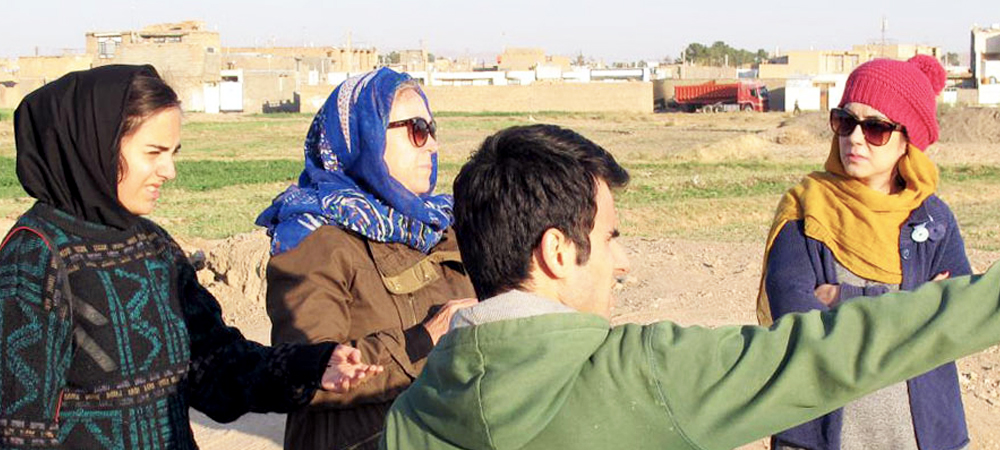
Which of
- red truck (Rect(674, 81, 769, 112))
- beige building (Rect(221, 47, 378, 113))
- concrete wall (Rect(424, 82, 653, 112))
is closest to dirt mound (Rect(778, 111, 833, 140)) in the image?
red truck (Rect(674, 81, 769, 112))

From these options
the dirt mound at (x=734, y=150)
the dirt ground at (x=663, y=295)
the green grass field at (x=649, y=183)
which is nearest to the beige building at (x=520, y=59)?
the green grass field at (x=649, y=183)

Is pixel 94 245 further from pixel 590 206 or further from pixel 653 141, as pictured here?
pixel 653 141

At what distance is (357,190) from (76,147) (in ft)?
2.51

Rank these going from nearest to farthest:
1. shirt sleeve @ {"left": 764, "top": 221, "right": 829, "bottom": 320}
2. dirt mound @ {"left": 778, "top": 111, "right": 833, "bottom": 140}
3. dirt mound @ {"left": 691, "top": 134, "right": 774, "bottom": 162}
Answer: shirt sleeve @ {"left": 764, "top": 221, "right": 829, "bottom": 320} < dirt mound @ {"left": 691, "top": 134, "right": 774, "bottom": 162} < dirt mound @ {"left": 778, "top": 111, "right": 833, "bottom": 140}

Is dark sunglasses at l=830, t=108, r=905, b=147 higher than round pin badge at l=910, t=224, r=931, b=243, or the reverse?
dark sunglasses at l=830, t=108, r=905, b=147

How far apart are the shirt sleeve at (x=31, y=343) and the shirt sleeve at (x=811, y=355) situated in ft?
4.60

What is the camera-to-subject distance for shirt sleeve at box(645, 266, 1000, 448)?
170 cm

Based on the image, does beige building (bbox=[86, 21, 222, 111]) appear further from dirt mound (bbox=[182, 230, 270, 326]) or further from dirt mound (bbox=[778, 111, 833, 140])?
dirt mound (bbox=[182, 230, 270, 326])

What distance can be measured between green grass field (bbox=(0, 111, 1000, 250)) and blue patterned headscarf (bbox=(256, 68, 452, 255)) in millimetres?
10568

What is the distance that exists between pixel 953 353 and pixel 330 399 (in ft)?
5.31

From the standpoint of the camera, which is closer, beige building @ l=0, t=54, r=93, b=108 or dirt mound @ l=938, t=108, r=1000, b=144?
dirt mound @ l=938, t=108, r=1000, b=144

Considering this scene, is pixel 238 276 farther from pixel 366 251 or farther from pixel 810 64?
pixel 810 64

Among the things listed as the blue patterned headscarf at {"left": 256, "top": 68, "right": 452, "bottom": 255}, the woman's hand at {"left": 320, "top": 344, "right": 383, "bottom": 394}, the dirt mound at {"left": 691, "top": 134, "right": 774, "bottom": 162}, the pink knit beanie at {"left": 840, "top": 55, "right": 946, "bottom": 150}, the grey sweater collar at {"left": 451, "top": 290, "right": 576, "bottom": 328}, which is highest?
the pink knit beanie at {"left": 840, "top": 55, "right": 946, "bottom": 150}

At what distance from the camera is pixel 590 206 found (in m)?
1.92
